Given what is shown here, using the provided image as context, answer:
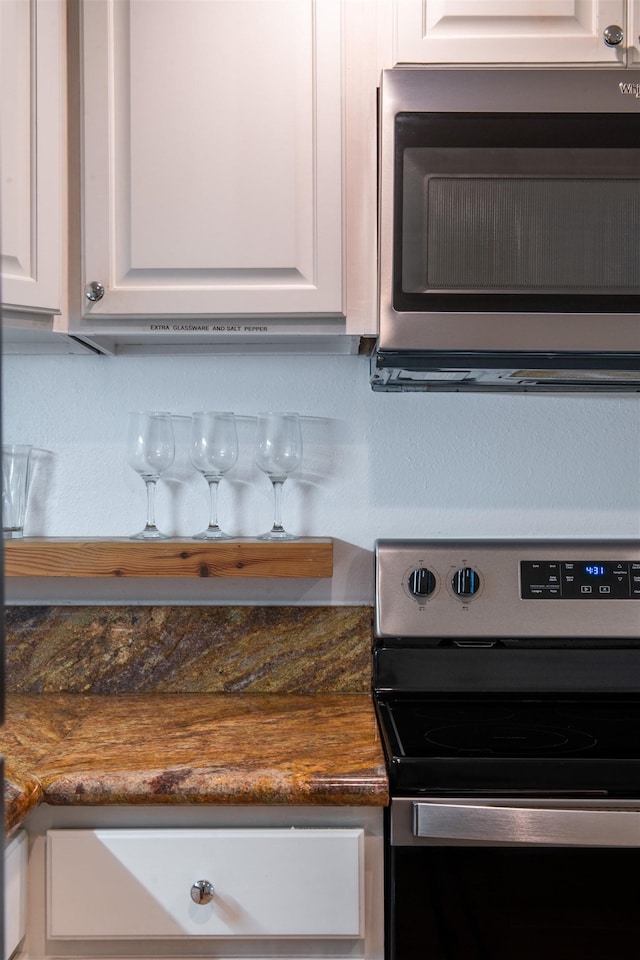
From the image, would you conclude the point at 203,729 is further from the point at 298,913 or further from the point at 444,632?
the point at 444,632

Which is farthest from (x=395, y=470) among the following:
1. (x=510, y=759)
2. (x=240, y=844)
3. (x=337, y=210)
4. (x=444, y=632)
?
(x=240, y=844)

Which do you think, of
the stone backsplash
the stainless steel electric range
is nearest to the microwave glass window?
the stainless steel electric range

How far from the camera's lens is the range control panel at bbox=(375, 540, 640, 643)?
59.4 inches

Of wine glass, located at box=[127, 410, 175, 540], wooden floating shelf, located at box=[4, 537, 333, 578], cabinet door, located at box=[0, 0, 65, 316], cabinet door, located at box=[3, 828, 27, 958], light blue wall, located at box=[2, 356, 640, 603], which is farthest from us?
light blue wall, located at box=[2, 356, 640, 603]

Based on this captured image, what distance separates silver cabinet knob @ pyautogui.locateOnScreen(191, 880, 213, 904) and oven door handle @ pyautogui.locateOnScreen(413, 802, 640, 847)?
0.28 meters

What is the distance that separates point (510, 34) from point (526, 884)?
1250 mm

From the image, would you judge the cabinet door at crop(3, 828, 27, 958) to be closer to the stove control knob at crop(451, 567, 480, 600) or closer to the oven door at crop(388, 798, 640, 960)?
the oven door at crop(388, 798, 640, 960)

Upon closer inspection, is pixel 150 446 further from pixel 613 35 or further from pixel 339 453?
pixel 613 35

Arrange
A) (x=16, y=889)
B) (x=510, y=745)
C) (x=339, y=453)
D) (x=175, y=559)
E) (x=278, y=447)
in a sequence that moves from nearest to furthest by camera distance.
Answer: (x=16, y=889) < (x=510, y=745) < (x=175, y=559) < (x=278, y=447) < (x=339, y=453)

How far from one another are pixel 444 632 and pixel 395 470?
1.11 ft

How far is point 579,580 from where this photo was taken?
1527mm

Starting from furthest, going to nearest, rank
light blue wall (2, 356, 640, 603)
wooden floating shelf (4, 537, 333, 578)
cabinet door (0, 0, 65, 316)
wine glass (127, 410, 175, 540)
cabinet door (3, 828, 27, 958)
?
1. light blue wall (2, 356, 640, 603)
2. wine glass (127, 410, 175, 540)
3. wooden floating shelf (4, 537, 333, 578)
4. cabinet door (0, 0, 65, 316)
5. cabinet door (3, 828, 27, 958)

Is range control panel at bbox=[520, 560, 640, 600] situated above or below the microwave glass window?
below

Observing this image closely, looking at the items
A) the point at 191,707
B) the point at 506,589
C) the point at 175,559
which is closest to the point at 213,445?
the point at 175,559
